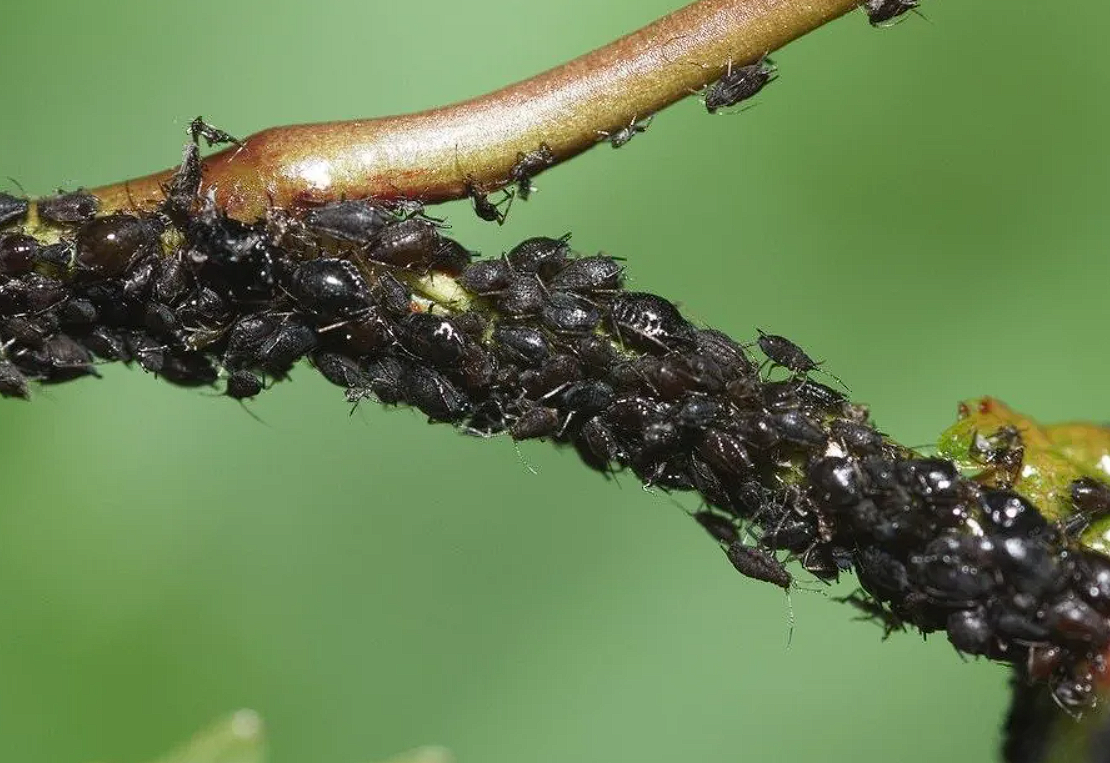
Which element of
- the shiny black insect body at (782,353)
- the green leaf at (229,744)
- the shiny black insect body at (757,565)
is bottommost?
the green leaf at (229,744)

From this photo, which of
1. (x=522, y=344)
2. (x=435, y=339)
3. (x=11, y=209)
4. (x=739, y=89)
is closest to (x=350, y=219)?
(x=435, y=339)

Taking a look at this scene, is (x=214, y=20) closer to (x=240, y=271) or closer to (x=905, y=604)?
(x=240, y=271)

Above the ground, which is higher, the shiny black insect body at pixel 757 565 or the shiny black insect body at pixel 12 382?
the shiny black insect body at pixel 757 565

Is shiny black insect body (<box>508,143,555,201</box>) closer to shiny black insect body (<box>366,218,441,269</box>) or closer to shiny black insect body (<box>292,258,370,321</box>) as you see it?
shiny black insect body (<box>366,218,441,269</box>)

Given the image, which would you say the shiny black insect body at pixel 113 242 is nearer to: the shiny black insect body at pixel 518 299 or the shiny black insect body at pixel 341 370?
the shiny black insect body at pixel 341 370

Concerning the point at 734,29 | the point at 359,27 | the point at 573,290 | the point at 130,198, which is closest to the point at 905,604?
the point at 573,290

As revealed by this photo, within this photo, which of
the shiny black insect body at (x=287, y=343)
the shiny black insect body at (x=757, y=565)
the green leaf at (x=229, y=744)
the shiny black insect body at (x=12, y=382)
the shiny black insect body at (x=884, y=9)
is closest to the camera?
the green leaf at (x=229, y=744)

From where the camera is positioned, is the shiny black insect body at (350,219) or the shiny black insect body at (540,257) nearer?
the shiny black insect body at (350,219)

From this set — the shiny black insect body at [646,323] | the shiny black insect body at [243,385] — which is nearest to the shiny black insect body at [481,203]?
the shiny black insect body at [646,323]
